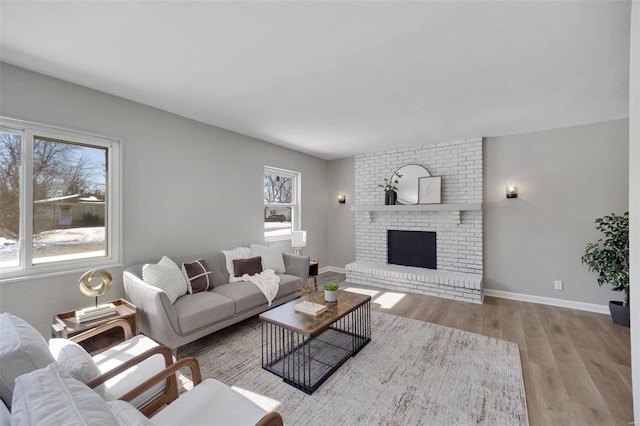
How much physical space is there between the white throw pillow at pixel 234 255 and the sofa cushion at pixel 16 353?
2.23 meters

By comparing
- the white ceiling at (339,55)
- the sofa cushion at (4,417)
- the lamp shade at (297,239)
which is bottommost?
the sofa cushion at (4,417)

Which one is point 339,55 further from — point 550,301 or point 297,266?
point 550,301

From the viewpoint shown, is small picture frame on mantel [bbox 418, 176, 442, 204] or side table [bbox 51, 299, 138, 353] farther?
small picture frame on mantel [bbox 418, 176, 442, 204]

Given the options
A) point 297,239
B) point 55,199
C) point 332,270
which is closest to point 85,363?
point 55,199

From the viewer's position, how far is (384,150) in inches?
205

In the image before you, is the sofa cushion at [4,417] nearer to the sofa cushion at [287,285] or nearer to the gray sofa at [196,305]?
the gray sofa at [196,305]

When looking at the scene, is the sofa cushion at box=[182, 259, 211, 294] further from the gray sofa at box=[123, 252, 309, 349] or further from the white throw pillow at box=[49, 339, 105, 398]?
the white throw pillow at box=[49, 339, 105, 398]

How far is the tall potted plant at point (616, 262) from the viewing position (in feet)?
9.93

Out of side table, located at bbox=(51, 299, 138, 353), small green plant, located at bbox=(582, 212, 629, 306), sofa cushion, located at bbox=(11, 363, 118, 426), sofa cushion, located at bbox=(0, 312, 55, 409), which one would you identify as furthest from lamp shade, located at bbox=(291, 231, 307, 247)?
small green plant, located at bbox=(582, 212, 629, 306)

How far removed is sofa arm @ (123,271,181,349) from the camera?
2312 mm

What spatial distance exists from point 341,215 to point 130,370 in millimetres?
4702

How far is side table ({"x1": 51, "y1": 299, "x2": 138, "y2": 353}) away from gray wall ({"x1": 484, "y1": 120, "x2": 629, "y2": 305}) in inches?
190

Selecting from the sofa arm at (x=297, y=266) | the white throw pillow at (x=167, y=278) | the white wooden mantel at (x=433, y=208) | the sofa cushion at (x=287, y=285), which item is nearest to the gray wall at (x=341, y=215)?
the white wooden mantel at (x=433, y=208)

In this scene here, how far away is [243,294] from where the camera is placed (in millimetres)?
2977
